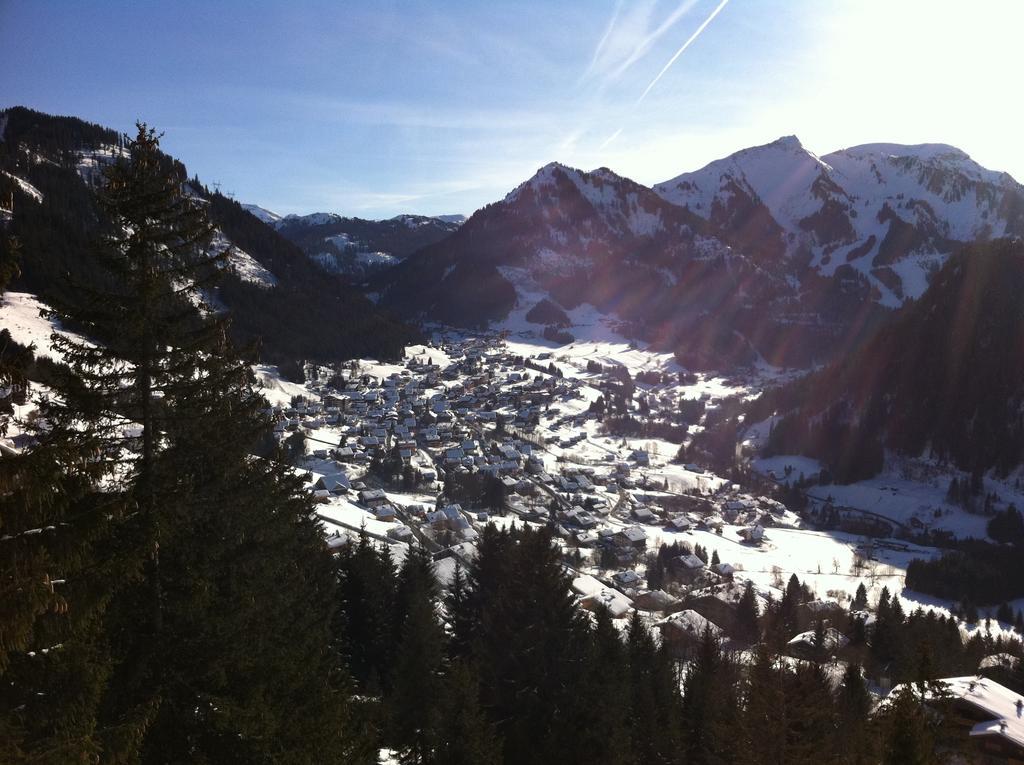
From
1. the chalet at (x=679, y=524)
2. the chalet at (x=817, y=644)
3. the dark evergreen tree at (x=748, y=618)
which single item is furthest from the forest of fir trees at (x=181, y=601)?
the chalet at (x=679, y=524)

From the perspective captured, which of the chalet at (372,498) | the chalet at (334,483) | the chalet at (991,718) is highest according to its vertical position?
the chalet at (991,718)

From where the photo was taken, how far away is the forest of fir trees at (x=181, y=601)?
5.98 metres

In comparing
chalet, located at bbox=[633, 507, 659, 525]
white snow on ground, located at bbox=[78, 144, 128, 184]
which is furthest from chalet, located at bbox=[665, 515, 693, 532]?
white snow on ground, located at bbox=[78, 144, 128, 184]

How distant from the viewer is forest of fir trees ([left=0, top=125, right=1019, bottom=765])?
598cm

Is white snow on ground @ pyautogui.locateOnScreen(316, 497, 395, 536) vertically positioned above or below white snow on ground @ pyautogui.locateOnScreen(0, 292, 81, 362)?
below

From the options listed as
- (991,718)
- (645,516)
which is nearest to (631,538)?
(645,516)

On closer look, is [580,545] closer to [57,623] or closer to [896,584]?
[896,584]

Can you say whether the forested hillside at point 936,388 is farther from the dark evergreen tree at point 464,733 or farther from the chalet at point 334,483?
the dark evergreen tree at point 464,733

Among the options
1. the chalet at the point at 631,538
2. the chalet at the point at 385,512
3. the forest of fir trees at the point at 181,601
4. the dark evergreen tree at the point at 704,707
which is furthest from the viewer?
the chalet at the point at 631,538

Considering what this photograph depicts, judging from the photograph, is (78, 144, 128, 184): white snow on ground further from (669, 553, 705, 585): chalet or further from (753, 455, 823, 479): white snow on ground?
(753, 455, 823, 479): white snow on ground

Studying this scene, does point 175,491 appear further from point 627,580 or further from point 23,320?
point 23,320

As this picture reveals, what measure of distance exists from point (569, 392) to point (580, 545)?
87.1 metres

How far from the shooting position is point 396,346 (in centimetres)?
17775

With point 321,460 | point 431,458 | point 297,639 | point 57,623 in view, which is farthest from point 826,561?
point 57,623
